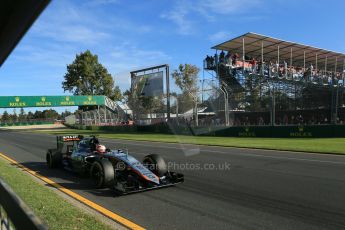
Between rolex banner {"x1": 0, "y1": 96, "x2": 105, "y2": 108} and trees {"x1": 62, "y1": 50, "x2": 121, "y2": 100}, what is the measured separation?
13.9 m

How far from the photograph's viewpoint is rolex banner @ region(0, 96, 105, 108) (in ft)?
205

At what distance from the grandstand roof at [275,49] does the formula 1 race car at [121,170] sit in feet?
86.3

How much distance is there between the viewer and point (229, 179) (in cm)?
945

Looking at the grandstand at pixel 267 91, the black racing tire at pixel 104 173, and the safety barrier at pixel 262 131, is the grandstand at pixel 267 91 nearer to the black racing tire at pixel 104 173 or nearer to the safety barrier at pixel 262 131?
the safety barrier at pixel 262 131

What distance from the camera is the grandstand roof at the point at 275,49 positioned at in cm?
3566

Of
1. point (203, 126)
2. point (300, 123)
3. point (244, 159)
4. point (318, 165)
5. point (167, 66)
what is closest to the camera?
point (318, 165)

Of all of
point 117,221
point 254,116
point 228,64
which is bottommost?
point 117,221

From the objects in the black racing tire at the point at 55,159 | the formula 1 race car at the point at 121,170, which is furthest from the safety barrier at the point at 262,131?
the formula 1 race car at the point at 121,170

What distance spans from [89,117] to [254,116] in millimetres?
40268

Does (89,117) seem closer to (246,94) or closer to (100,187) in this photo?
(246,94)

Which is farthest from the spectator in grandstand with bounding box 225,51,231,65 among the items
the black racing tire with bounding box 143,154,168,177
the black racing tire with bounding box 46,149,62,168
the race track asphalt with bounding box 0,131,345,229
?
the black racing tire with bounding box 143,154,168,177

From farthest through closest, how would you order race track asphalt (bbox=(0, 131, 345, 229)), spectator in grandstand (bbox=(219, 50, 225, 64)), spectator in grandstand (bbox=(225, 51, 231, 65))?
spectator in grandstand (bbox=(219, 50, 225, 64)) → spectator in grandstand (bbox=(225, 51, 231, 65)) → race track asphalt (bbox=(0, 131, 345, 229))

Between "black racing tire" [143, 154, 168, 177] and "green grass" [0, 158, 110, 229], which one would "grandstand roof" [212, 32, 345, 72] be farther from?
"green grass" [0, 158, 110, 229]

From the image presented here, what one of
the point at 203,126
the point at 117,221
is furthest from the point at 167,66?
the point at 117,221
